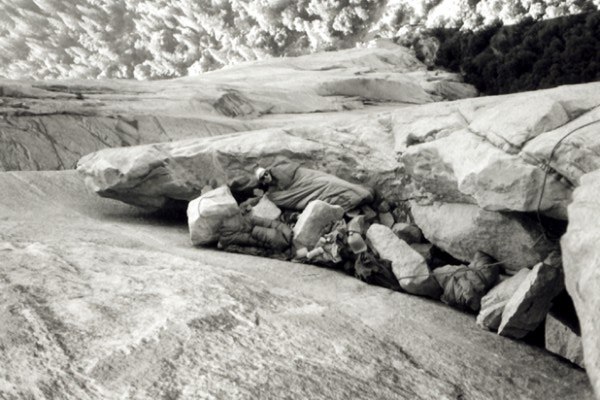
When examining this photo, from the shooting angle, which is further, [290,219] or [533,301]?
[290,219]

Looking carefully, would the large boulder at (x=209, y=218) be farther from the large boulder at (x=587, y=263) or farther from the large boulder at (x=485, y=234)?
the large boulder at (x=587, y=263)

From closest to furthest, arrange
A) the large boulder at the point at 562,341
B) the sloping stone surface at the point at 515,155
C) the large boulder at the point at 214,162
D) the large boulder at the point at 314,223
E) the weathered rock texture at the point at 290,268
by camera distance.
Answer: the weathered rock texture at the point at 290,268
the large boulder at the point at 562,341
the sloping stone surface at the point at 515,155
the large boulder at the point at 314,223
the large boulder at the point at 214,162

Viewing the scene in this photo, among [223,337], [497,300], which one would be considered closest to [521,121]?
[497,300]

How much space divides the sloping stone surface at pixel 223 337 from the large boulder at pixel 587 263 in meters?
0.74

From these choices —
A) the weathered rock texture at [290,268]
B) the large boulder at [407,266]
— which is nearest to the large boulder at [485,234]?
the weathered rock texture at [290,268]

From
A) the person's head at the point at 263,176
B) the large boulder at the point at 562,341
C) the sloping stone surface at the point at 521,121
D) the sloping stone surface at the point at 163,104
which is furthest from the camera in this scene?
the sloping stone surface at the point at 163,104

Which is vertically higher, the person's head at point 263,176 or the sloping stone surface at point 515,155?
the sloping stone surface at point 515,155

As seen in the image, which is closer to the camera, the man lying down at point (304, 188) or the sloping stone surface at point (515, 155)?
the sloping stone surface at point (515, 155)

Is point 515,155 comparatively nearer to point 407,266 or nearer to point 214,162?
point 407,266

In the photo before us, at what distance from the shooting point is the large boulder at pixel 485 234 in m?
4.44

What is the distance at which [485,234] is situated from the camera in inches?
188

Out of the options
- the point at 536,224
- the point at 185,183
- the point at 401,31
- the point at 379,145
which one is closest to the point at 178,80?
the point at 185,183

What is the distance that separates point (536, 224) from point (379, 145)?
2.78 meters

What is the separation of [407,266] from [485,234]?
89cm
